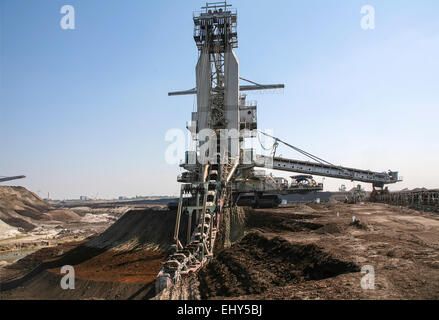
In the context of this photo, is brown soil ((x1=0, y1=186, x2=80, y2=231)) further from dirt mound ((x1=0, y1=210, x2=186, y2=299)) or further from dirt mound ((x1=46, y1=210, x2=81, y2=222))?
dirt mound ((x1=0, y1=210, x2=186, y2=299))

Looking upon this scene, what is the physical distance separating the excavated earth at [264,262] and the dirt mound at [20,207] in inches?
1669

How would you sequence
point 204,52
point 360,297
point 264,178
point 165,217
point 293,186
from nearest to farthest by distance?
point 360,297, point 165,217, point 204,52, point 264,178, point 293,186

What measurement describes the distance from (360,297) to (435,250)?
586 cm

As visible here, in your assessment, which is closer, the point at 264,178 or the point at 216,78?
the point at 216,78

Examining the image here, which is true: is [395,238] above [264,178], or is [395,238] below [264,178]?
below

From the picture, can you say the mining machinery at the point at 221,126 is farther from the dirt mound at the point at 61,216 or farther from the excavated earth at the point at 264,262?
the dirt mound at the point at 61,216

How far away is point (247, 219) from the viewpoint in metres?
20.7

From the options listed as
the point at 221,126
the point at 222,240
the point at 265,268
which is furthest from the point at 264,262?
the point at 221,126

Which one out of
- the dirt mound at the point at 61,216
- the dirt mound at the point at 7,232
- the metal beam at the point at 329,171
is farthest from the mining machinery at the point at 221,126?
the dirt mound at the point at 61,216

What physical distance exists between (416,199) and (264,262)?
107 ft

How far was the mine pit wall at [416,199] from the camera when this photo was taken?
3130 cm

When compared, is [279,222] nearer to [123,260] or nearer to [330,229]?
[330,229]
